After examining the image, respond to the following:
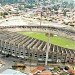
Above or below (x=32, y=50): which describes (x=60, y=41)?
→ below

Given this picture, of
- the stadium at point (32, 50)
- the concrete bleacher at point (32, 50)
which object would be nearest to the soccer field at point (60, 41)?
the stadium at point (32, 50)

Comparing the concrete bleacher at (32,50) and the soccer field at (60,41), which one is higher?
the concrete bleacher at (32,50)

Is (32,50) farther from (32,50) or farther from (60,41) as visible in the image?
(60,41)

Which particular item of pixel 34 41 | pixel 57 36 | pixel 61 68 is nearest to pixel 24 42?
pixel 34 41

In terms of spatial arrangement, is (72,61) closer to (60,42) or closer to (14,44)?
(14,44)

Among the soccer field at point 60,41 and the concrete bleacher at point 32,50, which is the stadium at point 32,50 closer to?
the concrete bleacher at point 32,50

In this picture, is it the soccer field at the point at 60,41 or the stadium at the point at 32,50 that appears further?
the soccer field at the point at 60,41

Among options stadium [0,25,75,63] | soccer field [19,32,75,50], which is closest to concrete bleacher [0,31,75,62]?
stadium [0,25,75,63]

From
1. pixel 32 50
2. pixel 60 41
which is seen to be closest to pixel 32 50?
pixel 32 50

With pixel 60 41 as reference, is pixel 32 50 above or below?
above

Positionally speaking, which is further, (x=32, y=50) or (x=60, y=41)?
(x=60, y=41)

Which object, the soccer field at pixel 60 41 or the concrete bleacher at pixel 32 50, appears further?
the soccer field at pixel 60 41
